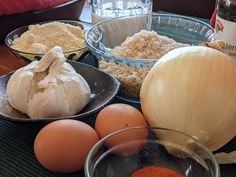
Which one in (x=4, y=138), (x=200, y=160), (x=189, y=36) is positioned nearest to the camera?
(x=200, y=160)

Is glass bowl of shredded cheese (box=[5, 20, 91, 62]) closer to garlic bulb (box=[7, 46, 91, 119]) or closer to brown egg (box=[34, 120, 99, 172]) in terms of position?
garlic bulb (box=[7, 46, 91, 119])

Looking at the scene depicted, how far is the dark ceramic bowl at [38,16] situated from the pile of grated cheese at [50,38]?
3.6 inches

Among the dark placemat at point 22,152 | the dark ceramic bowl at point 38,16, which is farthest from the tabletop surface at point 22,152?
the dark ceramic bowl at point 38,16

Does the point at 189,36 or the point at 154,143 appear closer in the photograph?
the point at 154,143

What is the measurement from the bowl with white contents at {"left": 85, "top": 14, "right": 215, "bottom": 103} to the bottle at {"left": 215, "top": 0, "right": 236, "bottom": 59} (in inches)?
4.4

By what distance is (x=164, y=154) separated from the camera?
49cm

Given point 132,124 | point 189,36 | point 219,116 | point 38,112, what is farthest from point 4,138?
point 189,36

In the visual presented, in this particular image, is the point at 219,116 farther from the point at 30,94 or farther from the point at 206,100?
the point at 30,94

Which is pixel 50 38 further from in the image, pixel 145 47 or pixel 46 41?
pixel 145 47

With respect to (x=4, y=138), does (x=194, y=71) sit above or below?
above

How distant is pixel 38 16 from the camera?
91 centimetres

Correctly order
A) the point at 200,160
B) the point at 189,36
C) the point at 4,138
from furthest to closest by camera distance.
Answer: the point at 189,36, the point at 4,138, the point at 200,160

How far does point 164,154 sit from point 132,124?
2.2 inches

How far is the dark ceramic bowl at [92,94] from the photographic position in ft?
1.74
